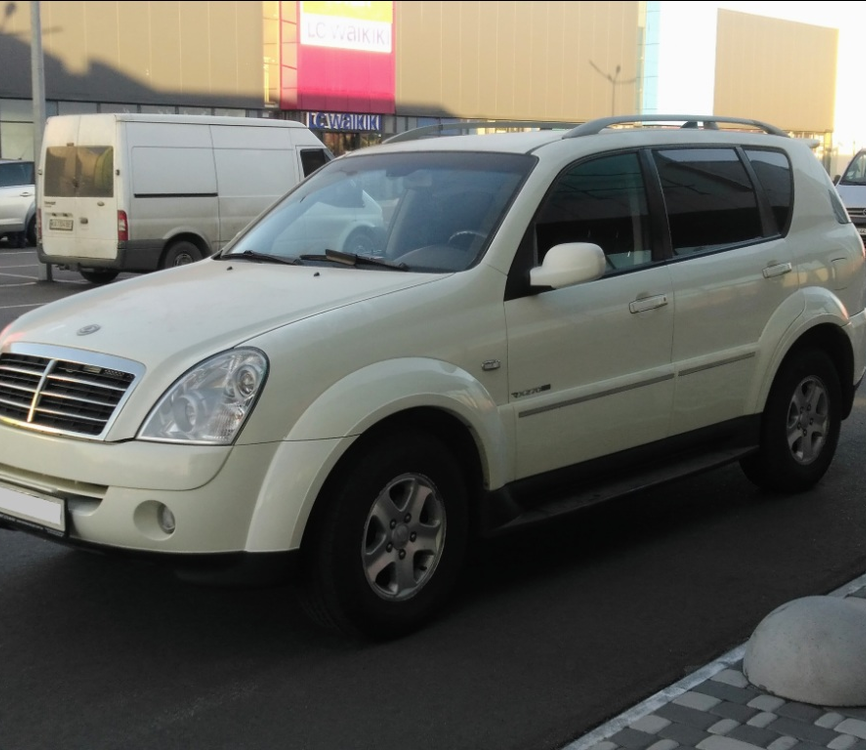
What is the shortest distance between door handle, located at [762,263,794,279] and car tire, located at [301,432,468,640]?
2.15m

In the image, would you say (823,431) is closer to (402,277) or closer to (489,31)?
(402,277)

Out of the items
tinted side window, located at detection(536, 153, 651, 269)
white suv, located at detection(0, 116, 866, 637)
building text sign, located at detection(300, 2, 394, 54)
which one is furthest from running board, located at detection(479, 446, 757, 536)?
building text sign, located at detection(300, 2, 394, 54)

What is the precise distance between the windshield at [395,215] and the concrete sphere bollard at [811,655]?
1746 millimetres

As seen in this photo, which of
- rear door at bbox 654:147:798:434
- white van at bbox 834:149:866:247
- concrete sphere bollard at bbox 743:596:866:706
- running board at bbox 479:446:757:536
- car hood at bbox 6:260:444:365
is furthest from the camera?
white van at bbox 834:149:866:247

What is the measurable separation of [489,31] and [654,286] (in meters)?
43.3

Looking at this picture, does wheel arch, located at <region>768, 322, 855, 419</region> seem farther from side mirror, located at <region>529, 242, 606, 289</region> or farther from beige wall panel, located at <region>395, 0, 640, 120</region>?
beige wall panel, located at <region>395, 0, 640, 120</region>

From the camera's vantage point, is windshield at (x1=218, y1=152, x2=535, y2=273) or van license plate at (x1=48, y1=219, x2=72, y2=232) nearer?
windshield at (x1=218, y1=152, x2=535, y2=273)

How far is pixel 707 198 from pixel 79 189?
12.7 m

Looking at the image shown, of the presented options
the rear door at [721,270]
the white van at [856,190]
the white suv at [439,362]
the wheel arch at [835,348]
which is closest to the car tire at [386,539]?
the white suv at [439,362]

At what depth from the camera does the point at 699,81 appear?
199 feet

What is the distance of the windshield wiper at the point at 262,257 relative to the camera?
17.5 ft

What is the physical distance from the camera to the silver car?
25.0 metres

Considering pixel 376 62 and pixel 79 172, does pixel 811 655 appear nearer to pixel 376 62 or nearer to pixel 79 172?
pixel 79 172

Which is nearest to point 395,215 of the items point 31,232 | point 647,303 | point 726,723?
point 647,303
